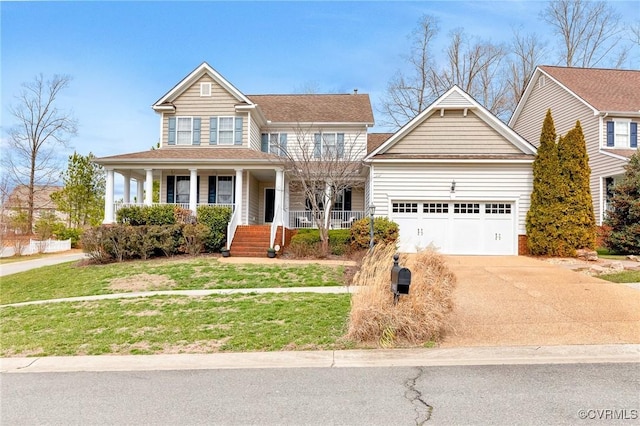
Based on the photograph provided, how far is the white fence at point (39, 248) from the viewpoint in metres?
24.2

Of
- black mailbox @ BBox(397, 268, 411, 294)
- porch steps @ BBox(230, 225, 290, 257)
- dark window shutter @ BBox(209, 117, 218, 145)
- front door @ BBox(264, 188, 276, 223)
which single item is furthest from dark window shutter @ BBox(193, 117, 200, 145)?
black mailbox @ BBox(397, 268, 411, 294)

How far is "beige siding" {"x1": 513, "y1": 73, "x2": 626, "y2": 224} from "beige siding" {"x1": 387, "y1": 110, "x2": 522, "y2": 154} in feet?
22.0

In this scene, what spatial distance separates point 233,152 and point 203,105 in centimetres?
341

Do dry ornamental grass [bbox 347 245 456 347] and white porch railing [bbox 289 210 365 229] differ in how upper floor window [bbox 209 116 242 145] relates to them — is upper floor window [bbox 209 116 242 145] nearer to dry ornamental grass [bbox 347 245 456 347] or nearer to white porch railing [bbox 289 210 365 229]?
white porch railing [bbox 289 210 365 229]

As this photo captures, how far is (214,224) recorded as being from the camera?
17219 mm

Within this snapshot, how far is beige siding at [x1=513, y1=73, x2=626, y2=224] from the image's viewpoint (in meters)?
20.7

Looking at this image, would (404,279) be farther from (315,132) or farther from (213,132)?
(315,132)

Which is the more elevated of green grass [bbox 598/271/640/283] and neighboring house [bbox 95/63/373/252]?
neighboring house [bbox 95/63/373/252]

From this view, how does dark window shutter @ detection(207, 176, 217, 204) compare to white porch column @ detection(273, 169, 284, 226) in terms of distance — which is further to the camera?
dark window shutter @ detection(207, 176, 217, 204)

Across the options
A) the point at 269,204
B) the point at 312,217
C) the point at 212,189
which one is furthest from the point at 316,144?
the point at 212,189

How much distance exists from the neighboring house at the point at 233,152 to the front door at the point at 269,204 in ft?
0.18

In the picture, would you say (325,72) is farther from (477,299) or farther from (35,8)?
(477,299)

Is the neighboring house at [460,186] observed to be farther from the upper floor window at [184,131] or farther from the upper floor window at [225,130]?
the upper floor window at [184,131]

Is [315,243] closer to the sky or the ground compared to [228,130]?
closer to the ground
